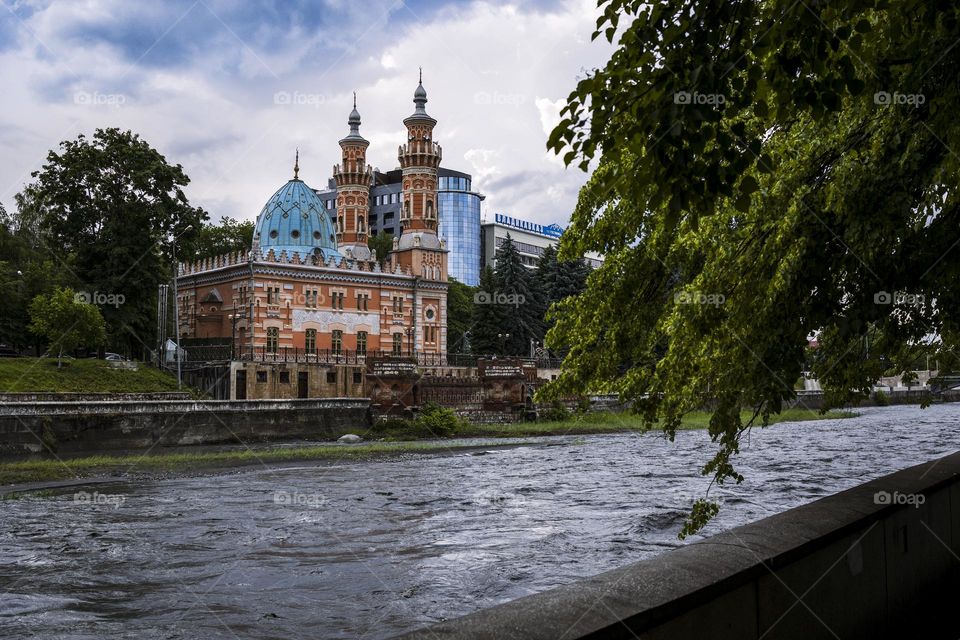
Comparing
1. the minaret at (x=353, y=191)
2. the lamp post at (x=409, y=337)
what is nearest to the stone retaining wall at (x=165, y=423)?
the lamp post at (x=409, y=337)

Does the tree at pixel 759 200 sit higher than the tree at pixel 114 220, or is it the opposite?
the tree at pixel 114 220

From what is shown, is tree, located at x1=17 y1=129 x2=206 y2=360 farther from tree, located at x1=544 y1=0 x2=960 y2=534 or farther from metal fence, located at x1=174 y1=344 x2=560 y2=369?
tree, located at x1=544 y1=0 x2=960 y2=534

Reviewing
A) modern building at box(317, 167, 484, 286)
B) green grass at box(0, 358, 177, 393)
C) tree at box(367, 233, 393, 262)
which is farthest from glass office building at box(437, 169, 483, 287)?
green grass at box(0, 358, 177, 393)

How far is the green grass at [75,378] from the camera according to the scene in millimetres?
42356

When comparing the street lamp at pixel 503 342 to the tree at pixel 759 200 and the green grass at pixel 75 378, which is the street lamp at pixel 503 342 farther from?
the tree at pixel 759 200

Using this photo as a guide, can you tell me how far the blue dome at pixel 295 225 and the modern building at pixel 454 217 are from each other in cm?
7857

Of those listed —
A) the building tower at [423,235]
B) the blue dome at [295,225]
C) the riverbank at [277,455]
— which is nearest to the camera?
the riverbank at [277,455]

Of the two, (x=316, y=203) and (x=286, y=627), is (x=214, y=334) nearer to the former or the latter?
(x=316, y=203)

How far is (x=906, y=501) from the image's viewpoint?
6539mm

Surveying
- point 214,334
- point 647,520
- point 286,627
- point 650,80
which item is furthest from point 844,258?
point 214,334

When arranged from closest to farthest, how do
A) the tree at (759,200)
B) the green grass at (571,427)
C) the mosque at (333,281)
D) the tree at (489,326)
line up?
the tree at (759,200) < the green grass at (571,427) < the mosque at (333,281) < the tree at (489,326)

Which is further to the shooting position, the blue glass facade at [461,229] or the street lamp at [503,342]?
the blue glass facade at [461,229]

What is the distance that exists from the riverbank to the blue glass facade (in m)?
102

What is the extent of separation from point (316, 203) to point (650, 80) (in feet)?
230
